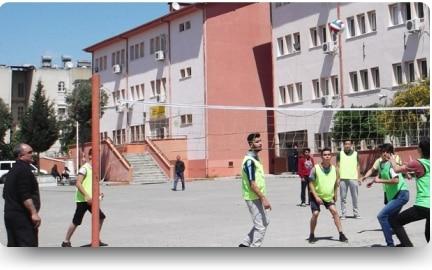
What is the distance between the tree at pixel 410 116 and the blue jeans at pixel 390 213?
18.3 meters

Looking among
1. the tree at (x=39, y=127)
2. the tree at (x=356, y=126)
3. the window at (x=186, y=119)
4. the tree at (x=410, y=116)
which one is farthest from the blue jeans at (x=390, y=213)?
the tree at (x=39, y=127)

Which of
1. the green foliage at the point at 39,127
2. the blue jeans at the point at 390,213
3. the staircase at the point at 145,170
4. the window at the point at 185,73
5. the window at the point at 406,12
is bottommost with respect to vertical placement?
the blue jeans at the point at 390,213

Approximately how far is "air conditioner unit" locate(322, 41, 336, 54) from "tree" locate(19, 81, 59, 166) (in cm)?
2033

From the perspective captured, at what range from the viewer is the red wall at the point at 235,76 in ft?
Answer: 140

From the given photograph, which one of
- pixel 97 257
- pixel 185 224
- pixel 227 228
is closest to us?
pixel 97 257

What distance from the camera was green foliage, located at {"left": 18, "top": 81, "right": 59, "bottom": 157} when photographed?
45188 mm

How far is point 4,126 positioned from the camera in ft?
187

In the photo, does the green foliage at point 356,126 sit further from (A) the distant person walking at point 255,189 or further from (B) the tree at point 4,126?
(B) the tree at point 4,126

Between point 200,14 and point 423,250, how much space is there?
119 ft

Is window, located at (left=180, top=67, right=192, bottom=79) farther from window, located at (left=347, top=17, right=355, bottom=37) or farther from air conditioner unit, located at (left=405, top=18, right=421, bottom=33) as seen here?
air conditioner unit, located at (left=405, top=18, right=421, bottom=33)

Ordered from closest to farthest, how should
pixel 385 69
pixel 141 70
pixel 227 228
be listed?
pixel 227 228
pixel 385 69
pixel 141 70

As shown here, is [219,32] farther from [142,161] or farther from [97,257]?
[97,257]

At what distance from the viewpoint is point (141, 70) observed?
A: 167 ft

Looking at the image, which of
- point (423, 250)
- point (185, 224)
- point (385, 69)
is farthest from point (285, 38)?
point (423, 250)
